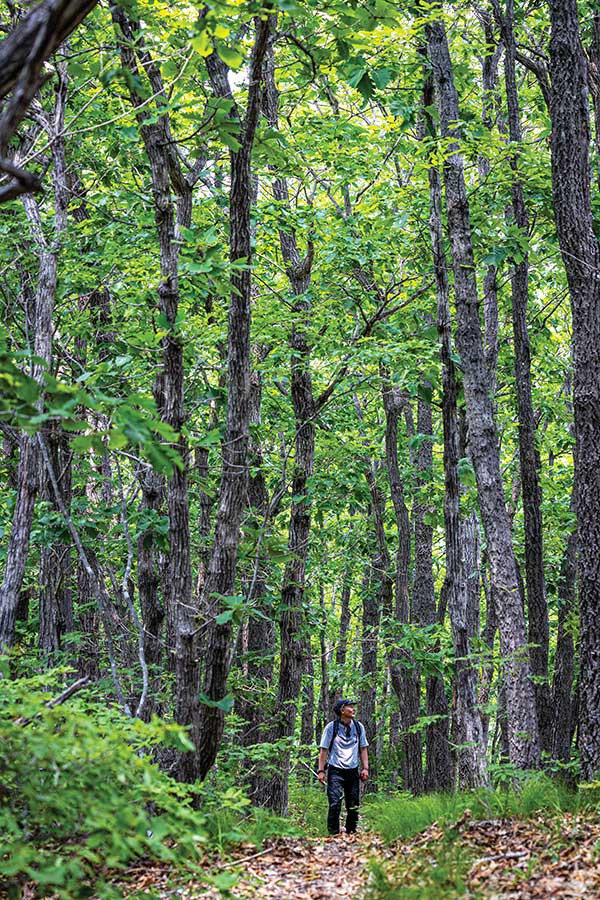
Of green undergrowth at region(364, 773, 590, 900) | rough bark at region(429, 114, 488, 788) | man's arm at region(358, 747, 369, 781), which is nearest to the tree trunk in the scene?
rough bark at region(429, 114, 488, 788)

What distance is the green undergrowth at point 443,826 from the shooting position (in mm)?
4898

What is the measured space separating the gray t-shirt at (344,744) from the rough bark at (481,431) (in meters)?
1.95

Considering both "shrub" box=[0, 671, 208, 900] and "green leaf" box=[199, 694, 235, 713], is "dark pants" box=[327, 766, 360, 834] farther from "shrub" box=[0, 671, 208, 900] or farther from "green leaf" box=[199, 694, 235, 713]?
"shrub" box=[0, 671, 208, 900]

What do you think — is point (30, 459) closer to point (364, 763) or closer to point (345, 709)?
point (345, 709)

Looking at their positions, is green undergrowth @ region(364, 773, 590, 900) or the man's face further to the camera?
the man's face

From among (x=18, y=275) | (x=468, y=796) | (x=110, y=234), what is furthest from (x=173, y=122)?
(x=468, y=796)

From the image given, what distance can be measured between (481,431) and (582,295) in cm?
232

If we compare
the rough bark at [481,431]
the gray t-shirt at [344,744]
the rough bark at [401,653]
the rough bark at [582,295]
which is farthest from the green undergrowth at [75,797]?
the rough bark at [401,653]

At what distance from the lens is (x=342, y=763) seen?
1002 cm

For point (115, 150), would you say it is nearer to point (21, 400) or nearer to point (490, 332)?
point (21, 400)

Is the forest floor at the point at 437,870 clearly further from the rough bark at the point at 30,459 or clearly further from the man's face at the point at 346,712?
the rough bark at the point at 30,459

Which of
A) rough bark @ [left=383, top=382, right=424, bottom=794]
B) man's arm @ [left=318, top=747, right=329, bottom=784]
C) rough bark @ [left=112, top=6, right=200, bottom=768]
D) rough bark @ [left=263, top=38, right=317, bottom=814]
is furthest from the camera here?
rough bark @ [left=383, top=382, right=424, bottom=794]

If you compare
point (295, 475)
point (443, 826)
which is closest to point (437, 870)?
point (443, 826)

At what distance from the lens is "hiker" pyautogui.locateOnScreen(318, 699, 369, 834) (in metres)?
9.90
